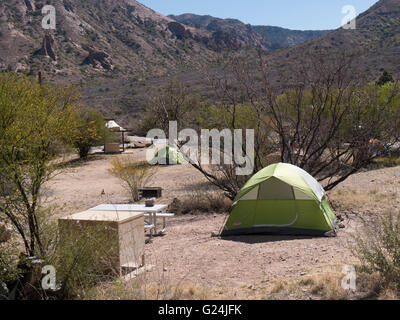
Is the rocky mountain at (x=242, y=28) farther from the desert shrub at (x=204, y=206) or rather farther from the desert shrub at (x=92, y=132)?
the desert shrub at (x=204, y=206)

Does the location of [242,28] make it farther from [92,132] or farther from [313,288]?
[313,288]

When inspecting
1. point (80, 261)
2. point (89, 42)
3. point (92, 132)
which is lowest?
point (80, 261)

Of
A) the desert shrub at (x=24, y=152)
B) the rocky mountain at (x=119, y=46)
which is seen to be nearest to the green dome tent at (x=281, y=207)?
the desert shrub at (x=24, y=152)

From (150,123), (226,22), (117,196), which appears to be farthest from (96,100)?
(226,22)

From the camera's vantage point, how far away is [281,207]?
823cm

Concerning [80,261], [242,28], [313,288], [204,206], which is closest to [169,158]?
[204,206]

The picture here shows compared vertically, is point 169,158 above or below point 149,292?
above

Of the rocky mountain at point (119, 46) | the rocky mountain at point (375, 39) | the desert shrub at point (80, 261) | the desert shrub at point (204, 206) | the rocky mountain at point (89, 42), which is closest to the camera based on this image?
the desert shrub at point (80, 261)

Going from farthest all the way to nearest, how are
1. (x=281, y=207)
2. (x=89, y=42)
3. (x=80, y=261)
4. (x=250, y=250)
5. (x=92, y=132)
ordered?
(x=89, y=42), (x=92, y=132), (x=281, y=207), (x=250, y=250), (x=80, y=261)

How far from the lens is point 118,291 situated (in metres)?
4.64

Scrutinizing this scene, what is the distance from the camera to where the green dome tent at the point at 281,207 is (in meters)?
8.03

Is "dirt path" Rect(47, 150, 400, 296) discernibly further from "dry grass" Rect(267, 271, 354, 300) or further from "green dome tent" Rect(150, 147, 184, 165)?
"green dome tent" Rect(150, 147, 184, 165)

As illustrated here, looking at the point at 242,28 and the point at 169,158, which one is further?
the point at 242,28
